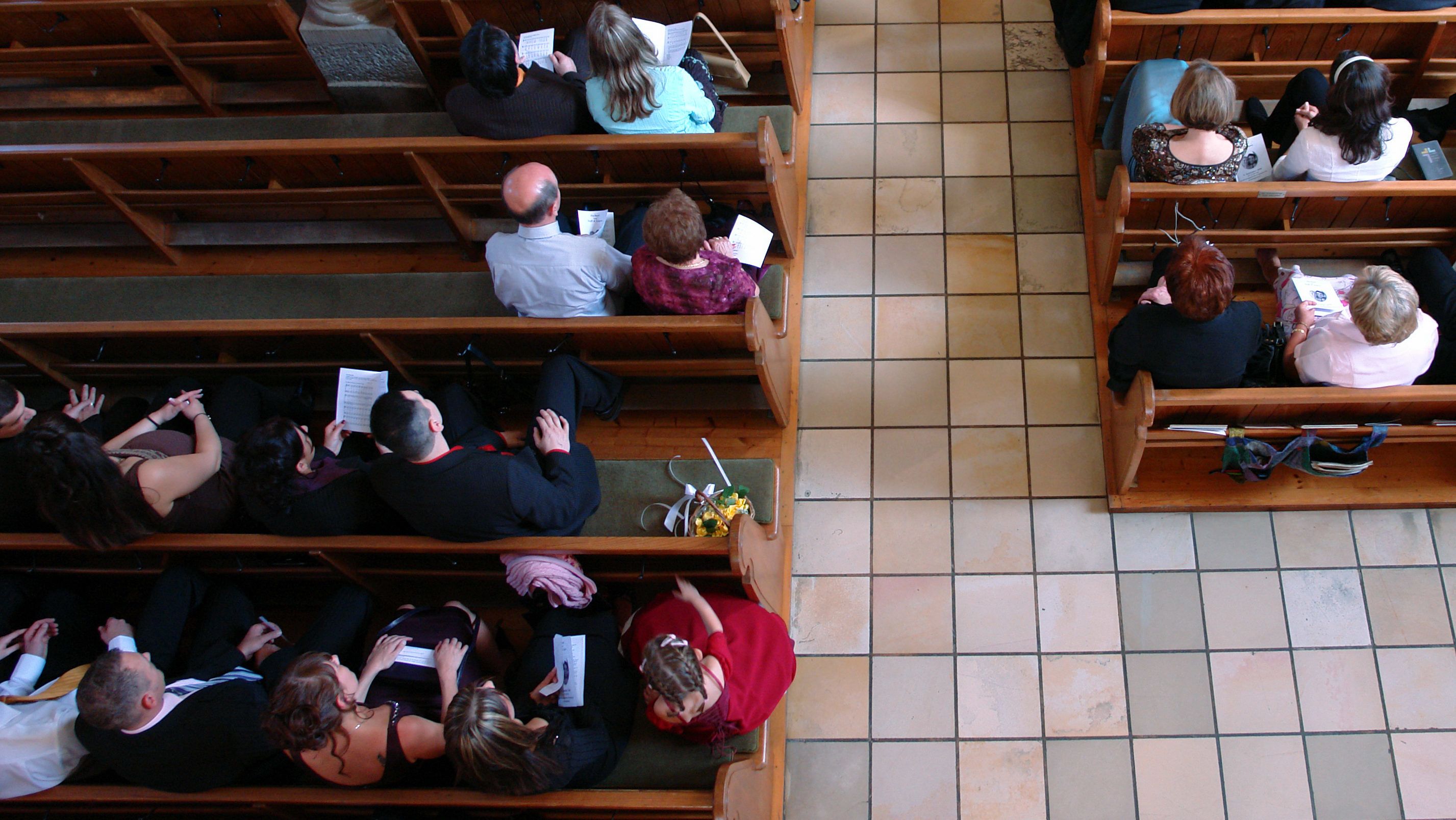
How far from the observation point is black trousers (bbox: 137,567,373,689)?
8.83 ft

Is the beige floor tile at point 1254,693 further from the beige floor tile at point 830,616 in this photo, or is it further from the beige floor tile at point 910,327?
the beige floor tile at point 910,327

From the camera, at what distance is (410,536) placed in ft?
8.46

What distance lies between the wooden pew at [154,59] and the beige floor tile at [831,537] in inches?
110

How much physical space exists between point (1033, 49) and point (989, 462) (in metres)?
1.94

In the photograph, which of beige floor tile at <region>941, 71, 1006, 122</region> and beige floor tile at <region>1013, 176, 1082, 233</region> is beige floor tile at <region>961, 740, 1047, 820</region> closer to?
beige floor tile at <region>1013, 176, 1082, 233</region>

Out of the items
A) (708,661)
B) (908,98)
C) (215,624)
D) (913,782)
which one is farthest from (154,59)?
(913,782)

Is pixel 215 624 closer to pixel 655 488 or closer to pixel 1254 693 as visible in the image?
pixel 655 488

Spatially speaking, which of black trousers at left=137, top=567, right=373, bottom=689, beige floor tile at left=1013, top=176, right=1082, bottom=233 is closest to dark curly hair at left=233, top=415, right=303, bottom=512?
black trousers at left=137, top=567, right=373, bottom=689

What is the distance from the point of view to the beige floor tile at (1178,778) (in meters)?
2.70

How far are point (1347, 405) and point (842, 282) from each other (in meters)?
1.70

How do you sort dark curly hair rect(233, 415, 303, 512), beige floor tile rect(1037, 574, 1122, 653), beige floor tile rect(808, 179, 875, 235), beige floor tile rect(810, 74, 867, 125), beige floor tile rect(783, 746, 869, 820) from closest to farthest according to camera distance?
dark curly hair rect(233, 415, 303, 512) < beige floor tile rect(783, 746, 869, 820) < beige floor tile rect(1037, 574, 1122, 653) < beige floor tile rect(808, 179, 875, 235) < beige floor tile rect(810, 74, 867, 125)

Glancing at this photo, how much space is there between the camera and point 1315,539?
300 cm

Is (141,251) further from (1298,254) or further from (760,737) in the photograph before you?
(1298,254)

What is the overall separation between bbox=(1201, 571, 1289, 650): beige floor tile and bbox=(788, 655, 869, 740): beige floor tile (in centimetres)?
111
